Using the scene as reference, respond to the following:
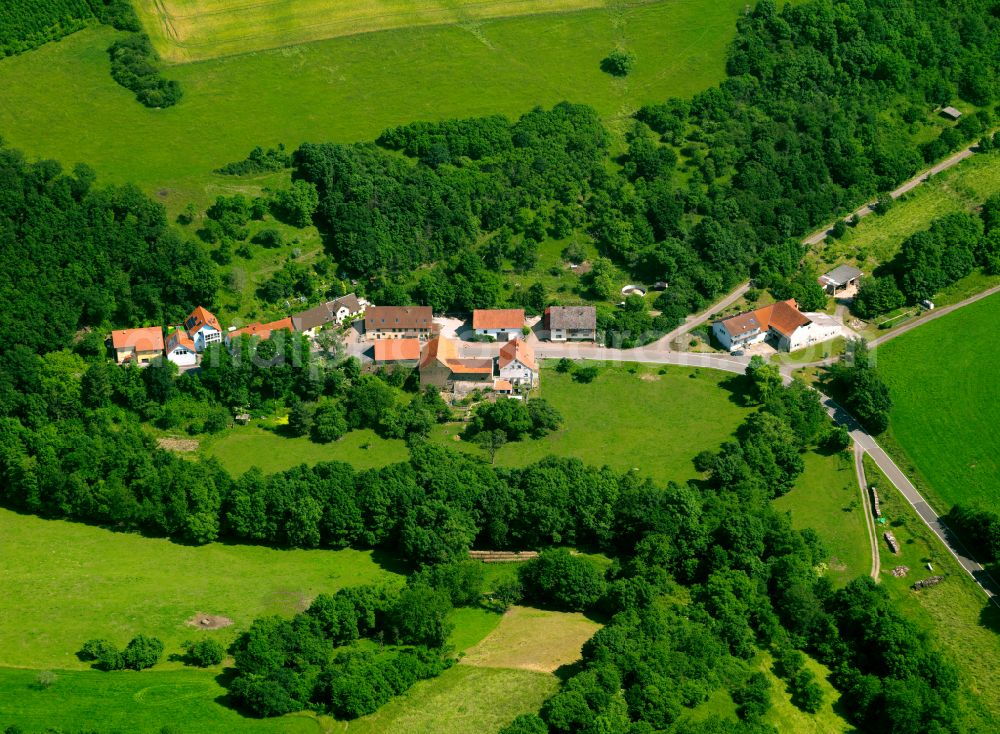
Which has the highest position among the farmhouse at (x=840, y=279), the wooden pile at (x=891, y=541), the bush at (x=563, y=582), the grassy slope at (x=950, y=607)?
the farmhouse at (x=840, y=279)

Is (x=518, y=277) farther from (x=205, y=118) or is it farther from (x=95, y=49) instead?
(x=95, y=49)

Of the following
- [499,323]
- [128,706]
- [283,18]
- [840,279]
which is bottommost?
[128,706]

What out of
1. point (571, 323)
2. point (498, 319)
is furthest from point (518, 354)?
point (571, 323)

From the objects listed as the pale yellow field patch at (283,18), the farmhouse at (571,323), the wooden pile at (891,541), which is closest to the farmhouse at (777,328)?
the farmhouse at (571,323)

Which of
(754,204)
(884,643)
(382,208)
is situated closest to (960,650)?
(884,643)

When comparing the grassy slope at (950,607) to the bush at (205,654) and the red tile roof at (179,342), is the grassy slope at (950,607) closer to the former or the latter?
the bush at (205,654)

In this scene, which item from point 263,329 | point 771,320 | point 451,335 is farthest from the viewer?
point 451,335

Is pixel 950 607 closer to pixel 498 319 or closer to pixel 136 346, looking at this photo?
pixel 498 319
